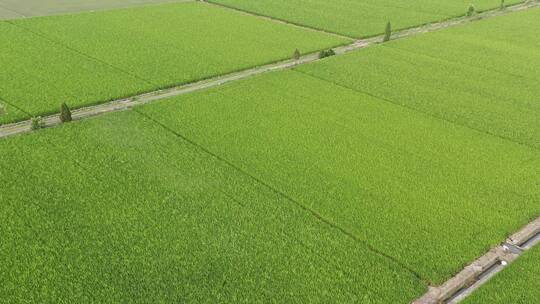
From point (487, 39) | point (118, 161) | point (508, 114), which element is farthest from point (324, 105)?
point (487, 39)

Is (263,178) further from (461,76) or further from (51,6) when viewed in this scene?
(51,6)

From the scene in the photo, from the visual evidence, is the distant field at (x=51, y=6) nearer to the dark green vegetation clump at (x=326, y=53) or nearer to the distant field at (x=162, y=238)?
the dark green vegetation clump at (x=326, y=53)

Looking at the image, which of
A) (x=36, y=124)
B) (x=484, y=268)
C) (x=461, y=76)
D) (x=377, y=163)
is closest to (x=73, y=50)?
(x=36, y=124)

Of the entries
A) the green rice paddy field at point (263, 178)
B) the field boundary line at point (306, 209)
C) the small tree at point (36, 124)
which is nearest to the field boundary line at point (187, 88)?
the small tree at point (36, 124)

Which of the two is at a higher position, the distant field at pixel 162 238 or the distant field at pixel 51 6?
the distant field at pixel 51 6

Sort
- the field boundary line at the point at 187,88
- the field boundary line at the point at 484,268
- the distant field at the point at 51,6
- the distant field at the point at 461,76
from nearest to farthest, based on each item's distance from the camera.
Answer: the field boundary line at the point at 484,268, the field boundary line at the point at 187,88, the distant field at the point at 461,76, the distant field at the point at 51,6

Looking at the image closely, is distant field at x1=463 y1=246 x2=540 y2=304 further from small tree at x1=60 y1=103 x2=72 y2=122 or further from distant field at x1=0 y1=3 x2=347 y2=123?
distant field at x1=0 y1=3 x2=347 y2=123

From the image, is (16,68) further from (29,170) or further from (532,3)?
(532,3)
